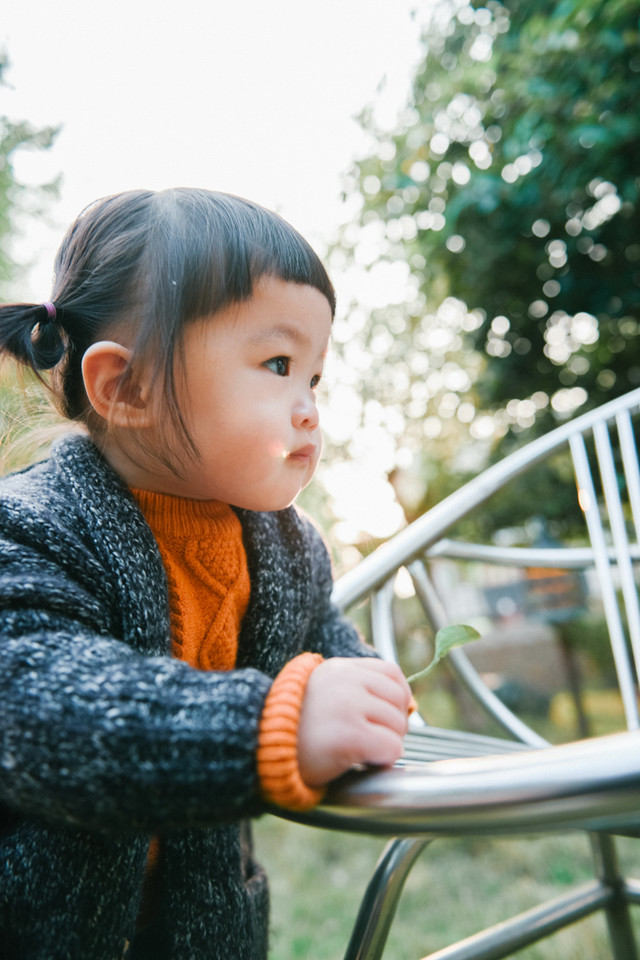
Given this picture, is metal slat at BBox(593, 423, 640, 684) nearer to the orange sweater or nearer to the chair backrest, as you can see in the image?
the chair backrest

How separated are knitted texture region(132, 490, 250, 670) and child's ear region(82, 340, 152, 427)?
0.25 ft

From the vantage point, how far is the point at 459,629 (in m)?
0.50

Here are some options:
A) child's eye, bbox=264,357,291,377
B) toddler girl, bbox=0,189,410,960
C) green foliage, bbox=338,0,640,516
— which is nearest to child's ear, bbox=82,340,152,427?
toddler girl, bbox=0,189,410,960

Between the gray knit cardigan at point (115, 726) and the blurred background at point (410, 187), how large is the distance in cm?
27

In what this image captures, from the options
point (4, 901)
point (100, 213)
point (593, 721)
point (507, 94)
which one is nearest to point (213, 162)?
point (507, 94)

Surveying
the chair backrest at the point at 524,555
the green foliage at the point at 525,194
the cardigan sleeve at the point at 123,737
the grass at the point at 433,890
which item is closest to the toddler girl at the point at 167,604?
the cardigan sleeve at the point at 123,737

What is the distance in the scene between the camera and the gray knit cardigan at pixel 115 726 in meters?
0.38

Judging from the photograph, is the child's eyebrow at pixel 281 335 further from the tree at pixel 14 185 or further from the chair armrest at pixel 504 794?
the tree at pixel 14 185

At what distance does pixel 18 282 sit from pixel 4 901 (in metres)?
1.22

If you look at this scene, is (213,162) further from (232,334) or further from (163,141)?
(232,334)

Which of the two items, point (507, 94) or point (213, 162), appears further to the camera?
point (507, 94)

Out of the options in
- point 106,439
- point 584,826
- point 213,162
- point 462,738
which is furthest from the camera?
point 213,162

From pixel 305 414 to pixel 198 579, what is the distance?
0.19 metres

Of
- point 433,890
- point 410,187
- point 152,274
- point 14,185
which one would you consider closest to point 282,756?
point 152,274
